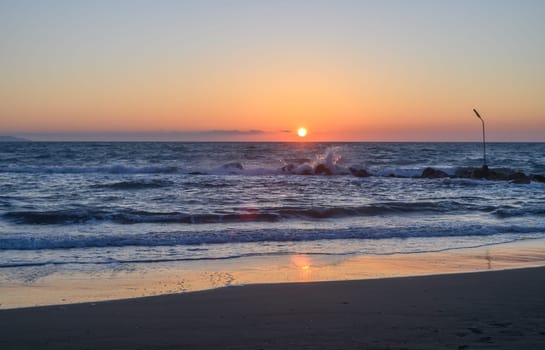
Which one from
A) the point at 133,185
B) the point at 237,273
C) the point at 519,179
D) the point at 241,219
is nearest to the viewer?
the point at 237,273

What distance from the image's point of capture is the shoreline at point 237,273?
726 centimetres

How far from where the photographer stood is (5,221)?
15141 millimetres

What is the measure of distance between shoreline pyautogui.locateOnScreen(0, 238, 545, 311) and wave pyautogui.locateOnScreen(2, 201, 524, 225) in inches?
240

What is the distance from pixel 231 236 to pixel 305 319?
7078mm

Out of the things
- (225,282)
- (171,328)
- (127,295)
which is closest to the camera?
(171,328)

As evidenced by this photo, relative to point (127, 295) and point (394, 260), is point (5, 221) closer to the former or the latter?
point (127, 295)

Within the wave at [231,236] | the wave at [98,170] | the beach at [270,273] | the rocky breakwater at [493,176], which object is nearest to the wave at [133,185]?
the beach at [270,273]

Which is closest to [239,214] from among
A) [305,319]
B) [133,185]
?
[133,185]

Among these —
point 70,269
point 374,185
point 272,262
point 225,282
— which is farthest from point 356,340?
point 374,185

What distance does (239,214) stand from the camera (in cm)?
1677

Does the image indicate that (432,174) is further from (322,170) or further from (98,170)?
(98,170)

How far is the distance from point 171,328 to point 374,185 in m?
23.5

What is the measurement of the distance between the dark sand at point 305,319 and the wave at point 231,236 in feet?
16.2

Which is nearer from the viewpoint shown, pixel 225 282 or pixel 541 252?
pixel 225 282
